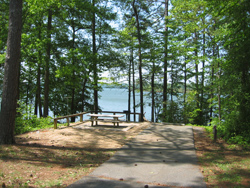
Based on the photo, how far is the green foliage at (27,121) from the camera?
9156 millimetres

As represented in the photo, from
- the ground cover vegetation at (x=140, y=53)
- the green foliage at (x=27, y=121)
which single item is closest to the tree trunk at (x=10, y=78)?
the ground cover vegetation at (x=140, y=53)

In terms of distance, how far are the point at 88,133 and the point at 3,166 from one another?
4.26 m

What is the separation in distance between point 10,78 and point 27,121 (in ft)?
15.8

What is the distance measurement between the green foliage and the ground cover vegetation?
0.57 feet

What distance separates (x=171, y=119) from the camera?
14.1 metres

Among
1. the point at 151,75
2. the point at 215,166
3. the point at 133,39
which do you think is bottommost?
the point at 215,166

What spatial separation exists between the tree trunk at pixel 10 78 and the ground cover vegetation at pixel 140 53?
0.03 meters

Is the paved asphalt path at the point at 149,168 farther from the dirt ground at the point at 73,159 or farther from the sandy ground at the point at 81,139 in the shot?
the sandy ground at the point at 81,139

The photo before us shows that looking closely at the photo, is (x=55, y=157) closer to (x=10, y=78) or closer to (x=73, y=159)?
(x=73, y=159)

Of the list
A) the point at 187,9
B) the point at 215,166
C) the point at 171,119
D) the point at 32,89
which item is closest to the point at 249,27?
the point at 215,166

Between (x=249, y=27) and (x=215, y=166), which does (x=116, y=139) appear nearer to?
(x=215, y=166)

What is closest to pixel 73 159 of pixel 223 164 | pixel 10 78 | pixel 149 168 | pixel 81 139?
pixel 149 168

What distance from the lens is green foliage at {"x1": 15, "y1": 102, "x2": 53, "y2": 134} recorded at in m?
9.16

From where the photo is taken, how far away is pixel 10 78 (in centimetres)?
634
